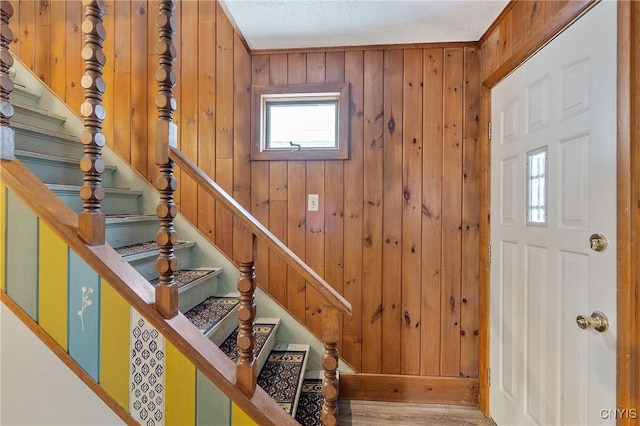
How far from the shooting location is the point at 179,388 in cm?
108

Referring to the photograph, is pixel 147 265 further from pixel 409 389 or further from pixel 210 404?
pixel 409 389

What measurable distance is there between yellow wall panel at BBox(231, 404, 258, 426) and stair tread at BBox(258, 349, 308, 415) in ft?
0.86

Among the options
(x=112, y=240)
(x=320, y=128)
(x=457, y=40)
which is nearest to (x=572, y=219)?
(x=457, y=40)

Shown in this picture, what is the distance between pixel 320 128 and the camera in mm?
2115

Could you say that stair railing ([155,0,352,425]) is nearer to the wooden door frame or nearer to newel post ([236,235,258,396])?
newel post ([236,235,258,396])

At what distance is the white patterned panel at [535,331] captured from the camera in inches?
55.5

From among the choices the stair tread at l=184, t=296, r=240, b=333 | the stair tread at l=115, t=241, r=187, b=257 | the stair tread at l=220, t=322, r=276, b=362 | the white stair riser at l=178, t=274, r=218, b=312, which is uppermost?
the stair tread at l=115, t=241, r=187, b=257

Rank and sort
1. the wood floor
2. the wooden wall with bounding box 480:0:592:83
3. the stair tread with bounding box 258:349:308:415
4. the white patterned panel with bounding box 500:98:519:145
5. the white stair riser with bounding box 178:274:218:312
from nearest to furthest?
the wooden wall with bounding box 480:0:592:83, the stair tread with bounding box 258:349:308:415, the white stair riser with bounding box 178:274:218:312, the white patterned panel with bounding box 500:98:519:145, the wood floor

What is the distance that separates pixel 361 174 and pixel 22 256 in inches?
67.7

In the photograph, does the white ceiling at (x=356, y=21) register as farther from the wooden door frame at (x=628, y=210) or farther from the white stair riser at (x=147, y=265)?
the white stair riser at (x=147, y=265)

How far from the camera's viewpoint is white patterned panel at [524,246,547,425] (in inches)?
55.5

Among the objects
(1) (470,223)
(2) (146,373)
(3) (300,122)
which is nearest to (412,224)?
(1) (470,223)

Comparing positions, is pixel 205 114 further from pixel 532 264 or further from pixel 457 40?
pixel 532 264

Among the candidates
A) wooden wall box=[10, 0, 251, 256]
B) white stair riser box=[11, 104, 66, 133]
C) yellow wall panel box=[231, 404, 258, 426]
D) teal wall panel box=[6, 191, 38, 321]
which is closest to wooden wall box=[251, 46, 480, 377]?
wooden wall box=[10, 0, 251, 256]
